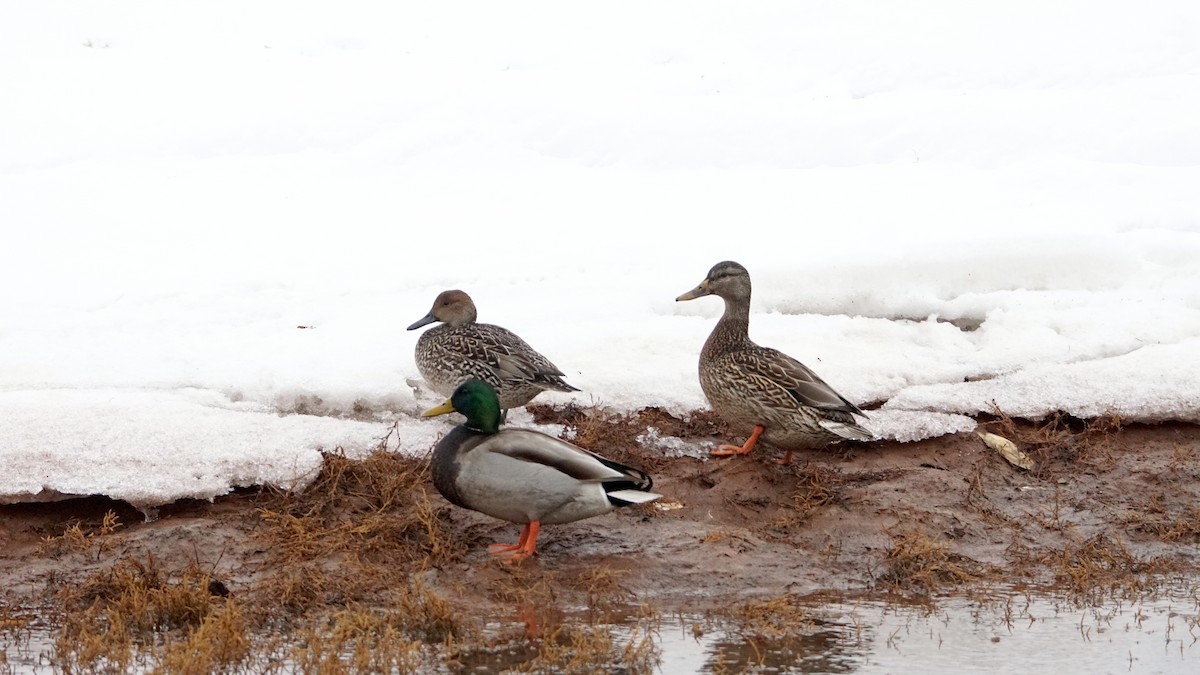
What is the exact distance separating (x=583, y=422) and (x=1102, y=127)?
8.36 m

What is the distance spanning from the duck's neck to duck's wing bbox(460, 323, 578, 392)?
2.60ft

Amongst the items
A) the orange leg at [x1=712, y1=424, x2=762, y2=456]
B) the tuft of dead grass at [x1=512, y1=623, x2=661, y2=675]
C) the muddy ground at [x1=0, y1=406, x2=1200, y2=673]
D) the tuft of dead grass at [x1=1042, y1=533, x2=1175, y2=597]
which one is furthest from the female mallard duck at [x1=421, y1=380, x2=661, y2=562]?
the tuft of dead grass at [x1=1042, y1=533, x2=1175, y2=597]

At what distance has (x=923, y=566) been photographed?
6.21 m

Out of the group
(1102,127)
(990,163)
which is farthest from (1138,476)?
(1102,127)

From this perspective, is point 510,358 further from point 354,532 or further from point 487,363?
point 354,532

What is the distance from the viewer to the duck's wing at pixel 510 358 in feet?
24.1

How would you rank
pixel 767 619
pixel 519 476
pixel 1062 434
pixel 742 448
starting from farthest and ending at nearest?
1. pixel 1062 434
2. pixel 742 448
3. pixel 519 476
4. pixel 767 619

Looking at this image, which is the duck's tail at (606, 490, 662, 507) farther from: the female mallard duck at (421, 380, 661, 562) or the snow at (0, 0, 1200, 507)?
the snow at (0, 0, 1200, 507)

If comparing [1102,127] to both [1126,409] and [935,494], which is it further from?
[935,494]

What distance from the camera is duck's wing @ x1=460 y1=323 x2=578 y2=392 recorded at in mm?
7344

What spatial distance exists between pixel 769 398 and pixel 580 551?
135cm

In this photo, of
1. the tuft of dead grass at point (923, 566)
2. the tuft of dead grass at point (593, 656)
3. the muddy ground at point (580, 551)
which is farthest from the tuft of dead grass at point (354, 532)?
the tuft of dead grass at point (923, 566)

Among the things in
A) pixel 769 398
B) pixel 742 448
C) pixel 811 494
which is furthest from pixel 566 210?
pixel 811 494

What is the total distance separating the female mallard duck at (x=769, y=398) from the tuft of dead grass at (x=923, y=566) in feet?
2.55
